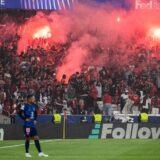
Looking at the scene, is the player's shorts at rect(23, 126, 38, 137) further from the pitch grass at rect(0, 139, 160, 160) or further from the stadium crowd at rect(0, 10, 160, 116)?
the stadium crowd at rect(0, 10, 160, 116)

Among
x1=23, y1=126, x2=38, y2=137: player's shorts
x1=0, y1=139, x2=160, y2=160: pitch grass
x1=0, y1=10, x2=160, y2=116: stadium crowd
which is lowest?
x1=0, y1=139, x2=160, y2=160: pitch grass

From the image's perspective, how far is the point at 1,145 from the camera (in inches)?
1020

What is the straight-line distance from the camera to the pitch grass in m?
20.5

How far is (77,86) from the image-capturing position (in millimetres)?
33594

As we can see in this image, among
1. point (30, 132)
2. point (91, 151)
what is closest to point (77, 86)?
point (91, 151)

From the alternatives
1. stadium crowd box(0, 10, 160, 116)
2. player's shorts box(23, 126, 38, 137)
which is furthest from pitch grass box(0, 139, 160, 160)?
stadium crowd box(0, 10, 160, 116)

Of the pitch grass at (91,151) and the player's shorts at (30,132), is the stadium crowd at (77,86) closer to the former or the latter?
the pitch grass at (91,151)

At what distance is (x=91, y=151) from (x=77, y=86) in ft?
36.5

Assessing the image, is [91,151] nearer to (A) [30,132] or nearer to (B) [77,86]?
(A) [30,132]

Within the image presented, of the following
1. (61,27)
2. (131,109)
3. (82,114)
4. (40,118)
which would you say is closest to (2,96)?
(40,118)

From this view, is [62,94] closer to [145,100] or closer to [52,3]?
[145,100]

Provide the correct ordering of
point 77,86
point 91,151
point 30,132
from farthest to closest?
point 77,86, point 91,151, point 30,132

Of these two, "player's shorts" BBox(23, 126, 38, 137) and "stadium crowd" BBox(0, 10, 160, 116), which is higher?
"stadium crowd" BBox(0, 10, 160, 116)

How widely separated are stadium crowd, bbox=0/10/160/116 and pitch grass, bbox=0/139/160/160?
→ 5.45 m
